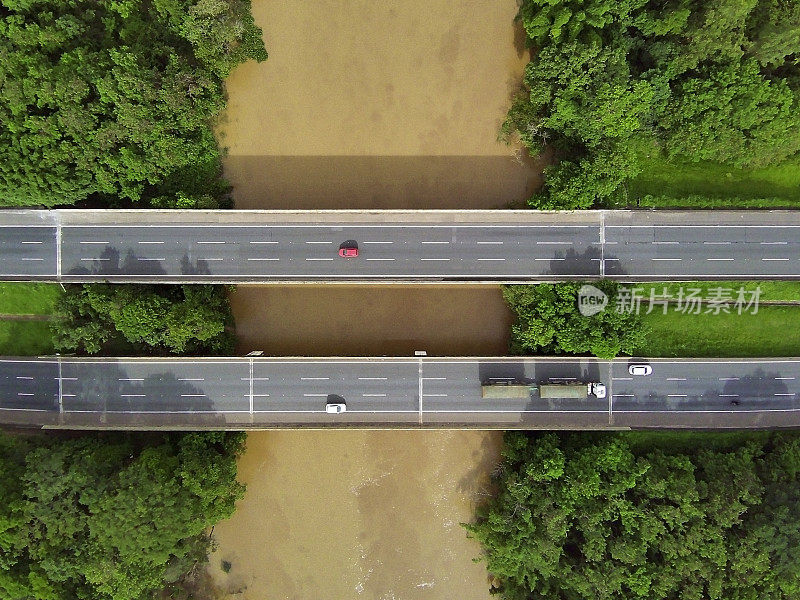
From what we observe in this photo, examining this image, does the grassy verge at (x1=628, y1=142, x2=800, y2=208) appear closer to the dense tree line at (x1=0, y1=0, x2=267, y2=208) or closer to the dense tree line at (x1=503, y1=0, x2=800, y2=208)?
the dense tree line at (x1=503, y1=0, x2=800, y2=208)

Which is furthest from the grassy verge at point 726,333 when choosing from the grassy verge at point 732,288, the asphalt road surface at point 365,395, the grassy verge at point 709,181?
the grassy verge at point 709,181

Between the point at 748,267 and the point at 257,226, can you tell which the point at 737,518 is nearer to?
the point at 748,267

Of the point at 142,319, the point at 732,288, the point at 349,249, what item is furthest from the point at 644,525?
the point at 142,319

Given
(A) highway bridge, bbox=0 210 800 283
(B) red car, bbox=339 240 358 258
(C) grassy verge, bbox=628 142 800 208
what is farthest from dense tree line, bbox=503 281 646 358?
(B) red car, bbox=339 240 358 258

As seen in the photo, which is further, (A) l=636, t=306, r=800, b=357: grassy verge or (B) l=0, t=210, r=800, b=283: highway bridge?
(A) l=636, t=306, r=800, b=357: grassy verge

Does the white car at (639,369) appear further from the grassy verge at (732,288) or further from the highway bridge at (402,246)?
the highway bridge at (402,246)

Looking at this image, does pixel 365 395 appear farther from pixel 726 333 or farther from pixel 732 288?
pixel 732 288

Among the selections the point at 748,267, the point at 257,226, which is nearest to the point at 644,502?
the point at 748,267
